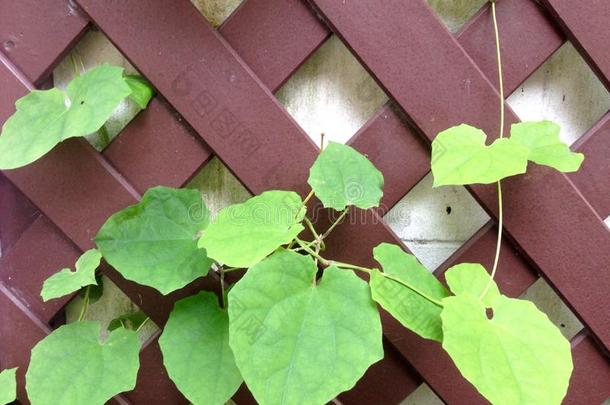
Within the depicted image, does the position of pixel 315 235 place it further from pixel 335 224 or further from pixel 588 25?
pixel 588 25

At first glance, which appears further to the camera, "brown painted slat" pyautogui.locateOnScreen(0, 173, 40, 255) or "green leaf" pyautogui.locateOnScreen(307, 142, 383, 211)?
"brown painted slat" pyautogui.locateOnScreen(0, 173, 40, 255)

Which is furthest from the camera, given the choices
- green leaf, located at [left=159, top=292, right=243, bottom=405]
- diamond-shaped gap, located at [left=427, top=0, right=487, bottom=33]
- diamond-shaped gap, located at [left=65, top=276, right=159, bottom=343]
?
diamond-shaped gap, located at [left=65, top=276, right=159, bottom=343]

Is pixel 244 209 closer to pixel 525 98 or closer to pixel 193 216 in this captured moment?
pixel 193 216

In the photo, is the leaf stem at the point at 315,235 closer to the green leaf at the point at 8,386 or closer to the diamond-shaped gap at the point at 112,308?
the diamond-shaped gap at the point at 112,308

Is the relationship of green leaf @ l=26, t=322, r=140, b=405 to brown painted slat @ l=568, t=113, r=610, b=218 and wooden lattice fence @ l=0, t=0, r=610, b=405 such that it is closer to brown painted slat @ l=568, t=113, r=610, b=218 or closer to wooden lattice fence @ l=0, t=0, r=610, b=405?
wooden lattice fence @ l=0, t=0, r=610, b=405

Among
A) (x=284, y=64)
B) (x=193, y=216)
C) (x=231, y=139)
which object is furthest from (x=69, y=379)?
(x=284, y=64)

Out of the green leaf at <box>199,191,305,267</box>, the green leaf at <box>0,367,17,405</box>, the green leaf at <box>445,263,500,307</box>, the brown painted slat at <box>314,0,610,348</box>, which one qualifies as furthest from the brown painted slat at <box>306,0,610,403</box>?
the green leaf at <box>0,367,17,405</box>
